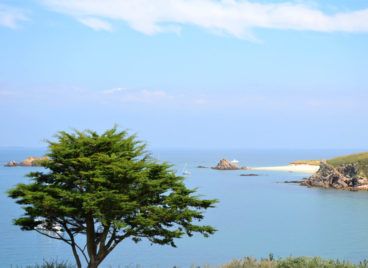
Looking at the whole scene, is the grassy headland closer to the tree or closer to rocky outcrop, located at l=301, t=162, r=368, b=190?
rocky outcrop, located at l=301, t=162, r=368, b=190

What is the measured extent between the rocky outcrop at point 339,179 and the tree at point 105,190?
99749 millimetres

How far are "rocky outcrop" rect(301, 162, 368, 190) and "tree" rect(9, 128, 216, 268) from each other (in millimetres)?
99749

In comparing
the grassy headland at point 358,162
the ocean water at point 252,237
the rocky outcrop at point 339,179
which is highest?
the grassy headland at point 358,162

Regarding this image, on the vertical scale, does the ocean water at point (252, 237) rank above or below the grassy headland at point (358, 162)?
below

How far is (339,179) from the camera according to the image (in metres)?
118

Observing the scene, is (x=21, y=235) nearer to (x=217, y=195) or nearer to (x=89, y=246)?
(x=89, y=246)

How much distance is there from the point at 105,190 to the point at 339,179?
104871 mm

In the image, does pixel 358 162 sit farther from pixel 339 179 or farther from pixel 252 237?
pixel 252 237

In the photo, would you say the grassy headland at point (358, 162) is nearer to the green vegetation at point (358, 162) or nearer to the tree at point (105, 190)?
the green vegetation at point (358, 162)

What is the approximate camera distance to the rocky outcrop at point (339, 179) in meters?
116

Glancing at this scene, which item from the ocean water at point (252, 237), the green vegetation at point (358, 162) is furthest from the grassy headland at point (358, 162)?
the ocean water at point (252, 237)

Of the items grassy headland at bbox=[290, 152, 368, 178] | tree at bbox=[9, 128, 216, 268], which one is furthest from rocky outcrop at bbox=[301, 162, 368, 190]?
tree at bbox=[9, 128, 216, 268]

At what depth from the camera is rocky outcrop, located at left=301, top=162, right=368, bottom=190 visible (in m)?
116

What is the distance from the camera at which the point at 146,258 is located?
4594 centimetres
